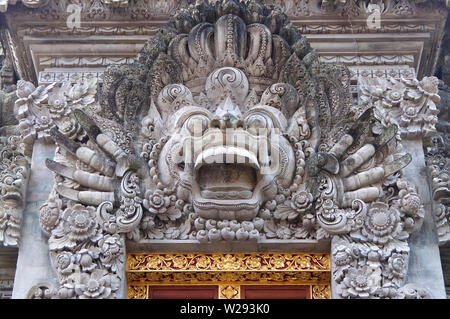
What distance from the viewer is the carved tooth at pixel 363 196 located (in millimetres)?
11281

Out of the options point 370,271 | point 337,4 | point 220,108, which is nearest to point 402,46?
point 337,4

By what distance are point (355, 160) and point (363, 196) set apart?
465 millimetres

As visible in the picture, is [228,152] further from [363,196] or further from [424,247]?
[424,247]

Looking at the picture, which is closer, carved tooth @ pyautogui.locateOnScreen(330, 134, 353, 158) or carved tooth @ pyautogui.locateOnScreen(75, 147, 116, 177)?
carved tooth @ pyautogui.locateOnScreen(75, 147, 116, 177)

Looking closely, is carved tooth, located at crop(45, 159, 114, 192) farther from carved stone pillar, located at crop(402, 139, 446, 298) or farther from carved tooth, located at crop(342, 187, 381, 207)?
carved stone pillar, located at crop(402, 139, 446, 298)

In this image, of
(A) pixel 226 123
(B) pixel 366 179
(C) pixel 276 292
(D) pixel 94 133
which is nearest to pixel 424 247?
(B) pixel 366 179

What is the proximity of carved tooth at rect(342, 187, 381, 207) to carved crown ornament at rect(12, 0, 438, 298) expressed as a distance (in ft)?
0.04

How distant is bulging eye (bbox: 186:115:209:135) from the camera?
37.4ft

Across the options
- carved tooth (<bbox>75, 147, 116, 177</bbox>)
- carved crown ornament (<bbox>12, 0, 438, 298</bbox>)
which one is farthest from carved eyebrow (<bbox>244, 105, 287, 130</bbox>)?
carved tooth (<bbox>75, 147, 116, 177</bbox>)

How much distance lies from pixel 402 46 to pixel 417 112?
127 centimetres

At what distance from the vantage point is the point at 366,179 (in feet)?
37.3

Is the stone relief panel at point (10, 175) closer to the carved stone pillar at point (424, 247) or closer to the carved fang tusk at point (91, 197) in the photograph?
the carved fang tusk at point (91, 197)

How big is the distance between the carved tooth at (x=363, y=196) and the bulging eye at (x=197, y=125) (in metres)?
1.88
